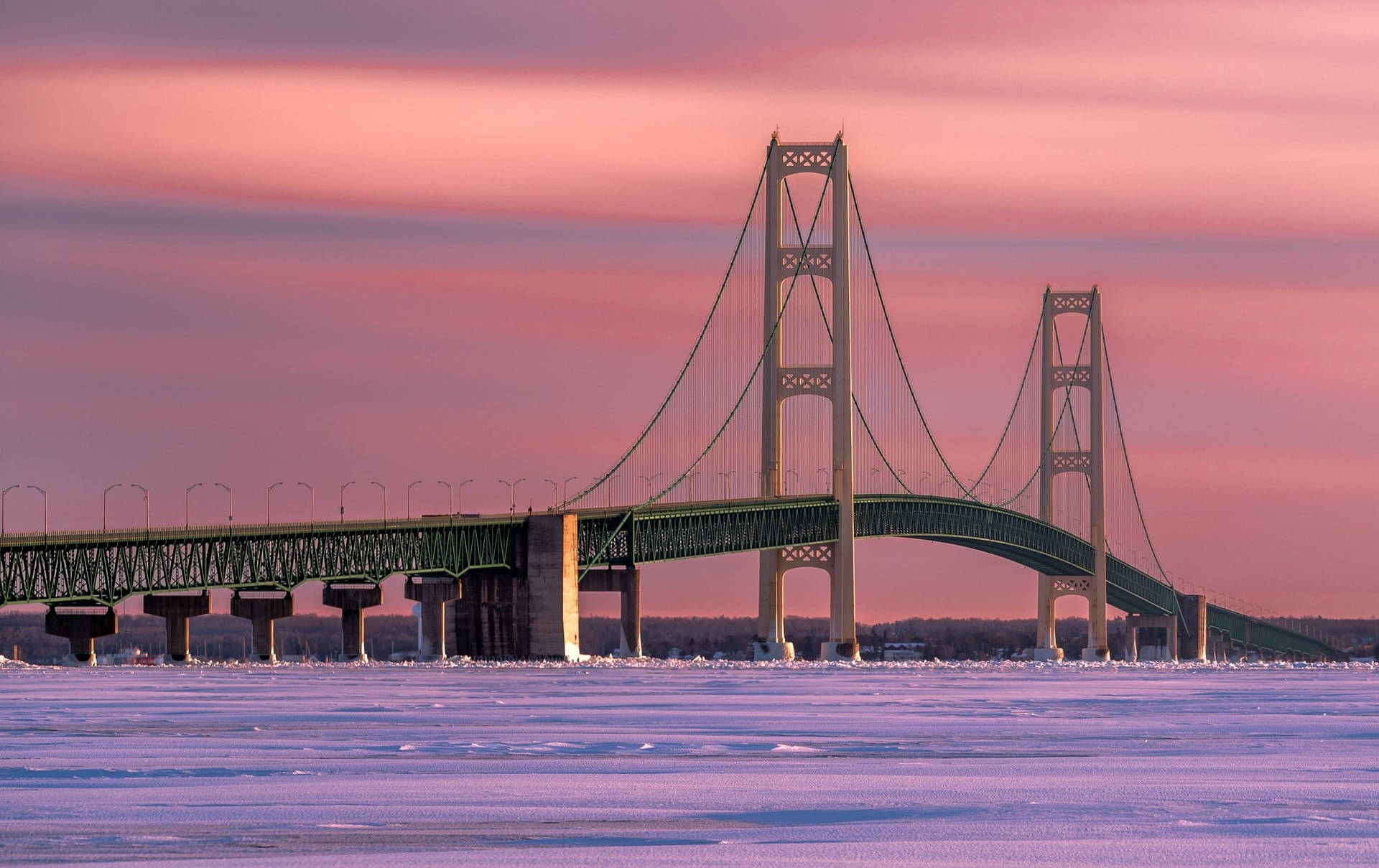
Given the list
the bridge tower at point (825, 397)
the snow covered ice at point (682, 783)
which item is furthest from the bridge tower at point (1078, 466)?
the snow covered ice at point (682, 783)

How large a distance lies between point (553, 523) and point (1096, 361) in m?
50.4

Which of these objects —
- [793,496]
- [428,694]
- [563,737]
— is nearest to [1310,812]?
[563,737]

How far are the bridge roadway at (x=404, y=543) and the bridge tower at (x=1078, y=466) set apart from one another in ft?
80.3

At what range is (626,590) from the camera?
9788cm

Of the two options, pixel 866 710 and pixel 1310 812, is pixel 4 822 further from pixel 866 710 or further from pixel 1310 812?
pixel 866 710

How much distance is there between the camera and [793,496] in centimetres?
9881

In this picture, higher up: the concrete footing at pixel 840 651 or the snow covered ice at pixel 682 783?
the concrete footing at pixel 840 651

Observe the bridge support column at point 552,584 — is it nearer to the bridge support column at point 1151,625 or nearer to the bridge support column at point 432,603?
the bridge support column at point 432,603

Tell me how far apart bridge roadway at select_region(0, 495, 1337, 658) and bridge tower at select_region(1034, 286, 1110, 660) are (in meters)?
24.5

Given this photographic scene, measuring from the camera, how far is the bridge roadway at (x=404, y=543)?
84.1 m

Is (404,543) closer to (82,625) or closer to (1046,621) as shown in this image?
(82,625)

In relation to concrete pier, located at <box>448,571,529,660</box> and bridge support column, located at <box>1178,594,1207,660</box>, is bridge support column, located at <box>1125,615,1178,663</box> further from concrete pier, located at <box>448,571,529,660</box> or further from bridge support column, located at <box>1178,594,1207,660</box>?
concrete pier, located at <box>448,571,529,660</box>

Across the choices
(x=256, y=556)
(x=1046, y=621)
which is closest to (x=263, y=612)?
(x=256, y=556)

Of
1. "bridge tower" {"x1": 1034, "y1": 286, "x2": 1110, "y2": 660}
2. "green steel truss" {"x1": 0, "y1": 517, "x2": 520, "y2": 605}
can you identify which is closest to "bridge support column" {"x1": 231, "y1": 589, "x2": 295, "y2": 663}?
"green steel truss" {"x1": 0, "y1": 517, "x2": 520, "y2": 605}
